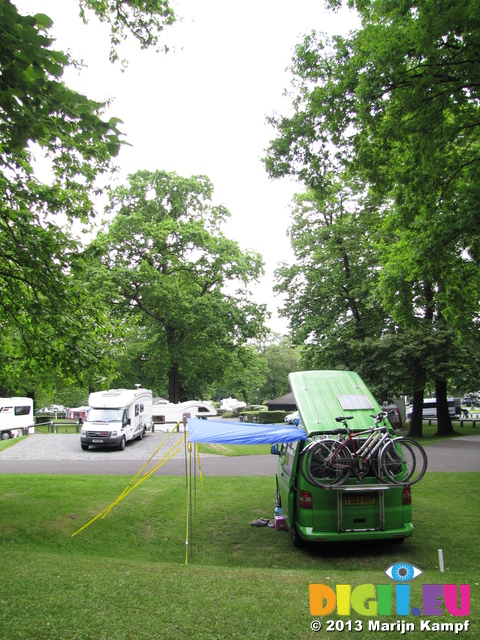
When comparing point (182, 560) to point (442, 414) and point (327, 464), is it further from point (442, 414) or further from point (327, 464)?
point (442, 414)

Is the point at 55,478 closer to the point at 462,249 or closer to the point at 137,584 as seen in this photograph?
the point at 137,584

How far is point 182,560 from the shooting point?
27.1 ft

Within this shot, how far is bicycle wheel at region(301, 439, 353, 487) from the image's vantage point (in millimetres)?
7219

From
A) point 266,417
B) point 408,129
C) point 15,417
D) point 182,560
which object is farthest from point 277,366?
point 182,560

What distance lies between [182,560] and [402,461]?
12.9ft

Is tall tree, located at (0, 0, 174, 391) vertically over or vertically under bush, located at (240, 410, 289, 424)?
over

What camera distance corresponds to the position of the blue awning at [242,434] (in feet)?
26.8

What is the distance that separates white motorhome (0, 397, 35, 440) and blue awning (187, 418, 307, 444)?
2791 cm

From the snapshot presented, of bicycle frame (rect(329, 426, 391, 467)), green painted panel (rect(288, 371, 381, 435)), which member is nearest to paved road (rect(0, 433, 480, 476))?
green painted panel (rect(288, 371, 381, 435))

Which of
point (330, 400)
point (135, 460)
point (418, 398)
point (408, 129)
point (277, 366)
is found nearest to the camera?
point (330, 400)

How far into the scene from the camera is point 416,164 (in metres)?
11.5

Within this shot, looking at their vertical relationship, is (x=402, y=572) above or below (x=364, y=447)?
below

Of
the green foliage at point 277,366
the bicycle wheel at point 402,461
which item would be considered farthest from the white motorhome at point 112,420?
the green foliage at point 277,366

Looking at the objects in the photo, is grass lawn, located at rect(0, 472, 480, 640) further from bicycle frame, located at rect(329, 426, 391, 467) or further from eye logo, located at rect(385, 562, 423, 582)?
bicycle frame, located at rect(329, 426, 391, 467)
